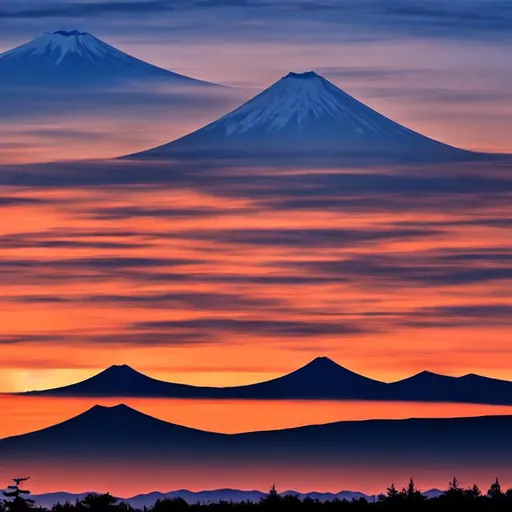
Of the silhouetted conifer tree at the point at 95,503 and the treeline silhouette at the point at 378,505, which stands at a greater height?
the treeline silhouette at the point at 378,505

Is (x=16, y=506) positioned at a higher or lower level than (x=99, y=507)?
lower

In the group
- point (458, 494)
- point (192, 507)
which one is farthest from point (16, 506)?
point (458, 494)

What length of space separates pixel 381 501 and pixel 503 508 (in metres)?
10.8

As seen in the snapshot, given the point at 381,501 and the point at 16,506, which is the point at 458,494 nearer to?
the point at 381,501

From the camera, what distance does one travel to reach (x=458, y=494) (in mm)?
127188

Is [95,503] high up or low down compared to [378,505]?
down

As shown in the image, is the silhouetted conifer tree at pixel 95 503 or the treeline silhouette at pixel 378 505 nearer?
the silhouetted conifer tree at pixel 95 503

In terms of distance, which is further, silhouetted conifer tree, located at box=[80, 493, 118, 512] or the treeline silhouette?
the treeline silhouette

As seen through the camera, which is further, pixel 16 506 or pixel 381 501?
pixel 381 501

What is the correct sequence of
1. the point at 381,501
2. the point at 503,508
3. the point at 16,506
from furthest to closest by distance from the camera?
the point at 381,501, the point at 503,508, the point at 16,506

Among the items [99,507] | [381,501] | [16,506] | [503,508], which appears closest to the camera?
[16,506]

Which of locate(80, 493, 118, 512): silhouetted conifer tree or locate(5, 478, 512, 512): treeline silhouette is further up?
locate(5, 478, 512, 512): treeline silhouette

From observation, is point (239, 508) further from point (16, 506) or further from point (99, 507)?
point (16, 506)

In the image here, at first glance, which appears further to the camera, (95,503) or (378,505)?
(378,505)
